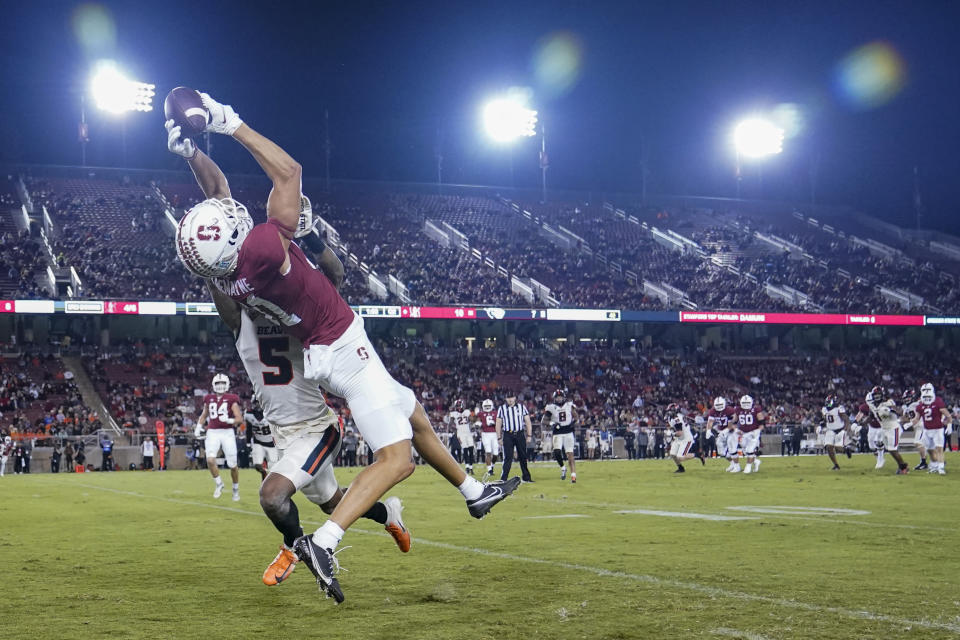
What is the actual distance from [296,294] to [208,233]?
1.87 ft

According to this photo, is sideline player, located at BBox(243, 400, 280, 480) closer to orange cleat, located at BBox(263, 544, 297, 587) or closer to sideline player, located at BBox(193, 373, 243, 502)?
sideline player, located at BBox(193, 373, 243, 502)

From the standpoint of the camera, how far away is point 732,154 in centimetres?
6400

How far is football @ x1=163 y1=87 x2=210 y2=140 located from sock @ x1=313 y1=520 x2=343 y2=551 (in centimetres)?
217

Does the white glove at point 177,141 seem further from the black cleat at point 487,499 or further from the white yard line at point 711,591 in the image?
the white yard line at point 711,591

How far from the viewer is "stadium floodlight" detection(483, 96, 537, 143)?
56.7 meters

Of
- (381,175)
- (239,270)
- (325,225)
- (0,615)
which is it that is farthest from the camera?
(381,175)

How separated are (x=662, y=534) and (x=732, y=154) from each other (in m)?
57.5

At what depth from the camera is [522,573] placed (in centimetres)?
711

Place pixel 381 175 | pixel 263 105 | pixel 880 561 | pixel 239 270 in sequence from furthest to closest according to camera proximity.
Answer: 1. pixel 381 175
2. pixel 263 105
3. pixel 880 561
4. pixel 239 270

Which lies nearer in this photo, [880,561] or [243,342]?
[243,342]

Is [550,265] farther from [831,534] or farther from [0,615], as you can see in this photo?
[0,615]

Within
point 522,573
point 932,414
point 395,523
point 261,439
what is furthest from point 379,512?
point 932,414

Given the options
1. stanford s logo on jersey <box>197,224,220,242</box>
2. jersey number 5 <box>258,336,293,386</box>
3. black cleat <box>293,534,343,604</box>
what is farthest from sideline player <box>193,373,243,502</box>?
black cleat <box>293,534,343,604</box>

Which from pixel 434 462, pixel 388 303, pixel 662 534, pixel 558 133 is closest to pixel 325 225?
pixel 388 303
